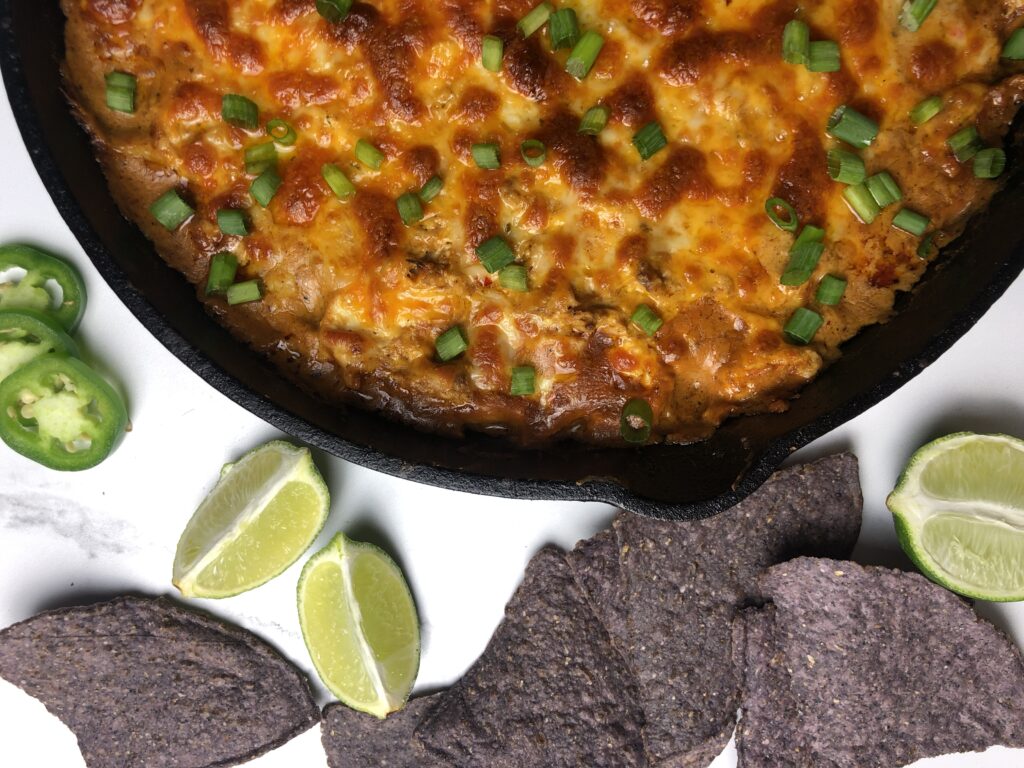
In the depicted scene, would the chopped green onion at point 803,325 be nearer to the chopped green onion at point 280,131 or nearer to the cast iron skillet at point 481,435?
the cast iron skillet at point 481,435

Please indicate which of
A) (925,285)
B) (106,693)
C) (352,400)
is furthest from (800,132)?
(106,693)

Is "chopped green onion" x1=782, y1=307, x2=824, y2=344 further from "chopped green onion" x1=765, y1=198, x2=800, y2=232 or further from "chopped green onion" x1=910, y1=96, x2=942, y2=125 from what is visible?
"chopped green onion" x1=910, y1=96, x2=942, y2=125

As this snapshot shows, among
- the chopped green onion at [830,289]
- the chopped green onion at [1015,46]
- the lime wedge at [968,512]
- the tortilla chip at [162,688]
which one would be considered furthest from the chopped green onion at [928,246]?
the tortilla chip at [162,688]

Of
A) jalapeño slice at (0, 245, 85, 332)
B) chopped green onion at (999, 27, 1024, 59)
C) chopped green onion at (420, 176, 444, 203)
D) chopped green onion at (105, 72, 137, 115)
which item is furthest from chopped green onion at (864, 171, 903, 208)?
jalapeño slice at (0, 245, 85, 332)

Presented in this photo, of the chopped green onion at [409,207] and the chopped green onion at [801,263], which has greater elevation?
the chopped green onion at [801,263]

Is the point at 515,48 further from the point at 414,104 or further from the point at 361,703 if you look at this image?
the point at 361,703

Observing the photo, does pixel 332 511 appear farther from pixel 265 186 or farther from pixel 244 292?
pixel 265 186

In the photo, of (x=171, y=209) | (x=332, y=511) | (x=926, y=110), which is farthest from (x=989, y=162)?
(x=332, y=511)
